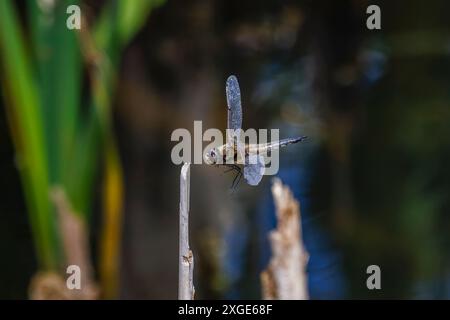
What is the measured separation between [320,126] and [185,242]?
107cm

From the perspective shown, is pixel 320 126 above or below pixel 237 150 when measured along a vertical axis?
above

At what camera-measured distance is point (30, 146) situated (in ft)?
4.75

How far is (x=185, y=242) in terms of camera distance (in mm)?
814

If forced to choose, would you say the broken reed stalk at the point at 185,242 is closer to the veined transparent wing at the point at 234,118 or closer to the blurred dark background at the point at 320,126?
the veined transparent wing at the point at 234,118

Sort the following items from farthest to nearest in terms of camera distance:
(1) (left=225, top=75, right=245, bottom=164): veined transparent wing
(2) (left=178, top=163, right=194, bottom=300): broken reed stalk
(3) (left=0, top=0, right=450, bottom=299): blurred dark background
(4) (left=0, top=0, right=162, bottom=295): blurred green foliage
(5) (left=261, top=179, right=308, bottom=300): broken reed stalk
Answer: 1. (3) (left=0, top=0, right=450, bottom=299): blurred dark background
2. (4) (left=0, top=0, right=162, bottom=295): blurred green foliage
3. (5) (left=261, top=179, right=308, bottom=300): broken reed stalk
4. (1) (left=225, top=75, right=245, bottom=164): veined transparent wing
5. (2) (left=178, top=163, right=194, bottom=300): broken reed stalk

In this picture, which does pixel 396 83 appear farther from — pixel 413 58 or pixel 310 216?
pixel 310 216

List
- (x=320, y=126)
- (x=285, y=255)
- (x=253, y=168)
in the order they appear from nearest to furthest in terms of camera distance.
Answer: (x=253, y=168)
(x=285, y=255)
(x=320, y=126)

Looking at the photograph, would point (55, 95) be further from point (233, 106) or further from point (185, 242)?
point (185, 242)

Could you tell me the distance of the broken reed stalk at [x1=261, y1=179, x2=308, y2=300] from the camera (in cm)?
110

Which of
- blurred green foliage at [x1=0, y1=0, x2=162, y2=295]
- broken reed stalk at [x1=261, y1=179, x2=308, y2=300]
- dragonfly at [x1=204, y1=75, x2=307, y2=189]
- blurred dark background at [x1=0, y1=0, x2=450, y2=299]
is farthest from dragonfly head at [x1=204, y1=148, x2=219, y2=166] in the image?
blurred dark background at [x1=0, y1=0, x2=450, y2=299]

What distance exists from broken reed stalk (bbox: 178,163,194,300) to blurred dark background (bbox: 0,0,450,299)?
872 millimetres

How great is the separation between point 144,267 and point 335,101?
1.90ft

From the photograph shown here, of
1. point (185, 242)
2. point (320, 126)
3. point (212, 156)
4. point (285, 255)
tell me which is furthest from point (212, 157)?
point (320, 126)

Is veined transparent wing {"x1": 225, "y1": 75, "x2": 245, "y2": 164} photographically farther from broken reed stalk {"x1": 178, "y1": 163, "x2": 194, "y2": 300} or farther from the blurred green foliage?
the blurred green foliage
